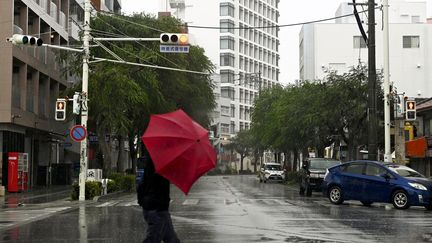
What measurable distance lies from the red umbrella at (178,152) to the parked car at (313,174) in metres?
21.3

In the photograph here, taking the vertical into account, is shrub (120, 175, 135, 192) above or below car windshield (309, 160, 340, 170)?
below

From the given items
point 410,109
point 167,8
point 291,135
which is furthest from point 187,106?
point 167,8

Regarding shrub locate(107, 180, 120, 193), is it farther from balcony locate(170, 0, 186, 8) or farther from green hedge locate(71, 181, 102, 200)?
balcony locate(170, 0, 186, 8)

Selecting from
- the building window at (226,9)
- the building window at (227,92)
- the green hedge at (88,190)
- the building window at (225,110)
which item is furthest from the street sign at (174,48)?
the building window at (226,9)

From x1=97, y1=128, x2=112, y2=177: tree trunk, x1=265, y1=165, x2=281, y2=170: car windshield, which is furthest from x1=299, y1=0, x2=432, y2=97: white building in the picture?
x1=97, y1=128, x2=112, y2=177: tree trunk

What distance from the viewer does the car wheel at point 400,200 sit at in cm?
1914

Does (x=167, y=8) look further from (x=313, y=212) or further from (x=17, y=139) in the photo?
(x=313, y=212)

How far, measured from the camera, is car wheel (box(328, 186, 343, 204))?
21.4 m

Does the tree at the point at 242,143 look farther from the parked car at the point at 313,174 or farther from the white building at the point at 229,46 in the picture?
the parked car at the point at 313,174

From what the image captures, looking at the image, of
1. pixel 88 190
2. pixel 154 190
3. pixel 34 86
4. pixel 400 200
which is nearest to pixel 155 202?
pixel 154 190

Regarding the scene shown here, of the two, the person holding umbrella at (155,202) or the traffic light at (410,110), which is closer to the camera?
the person holding umbrella at (155,202)

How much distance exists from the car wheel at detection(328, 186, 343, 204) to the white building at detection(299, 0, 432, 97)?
151ft

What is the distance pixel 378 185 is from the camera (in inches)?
784

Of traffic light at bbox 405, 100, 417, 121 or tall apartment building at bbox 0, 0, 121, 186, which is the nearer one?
traffic light at bbox 405, 100, 417, 121
